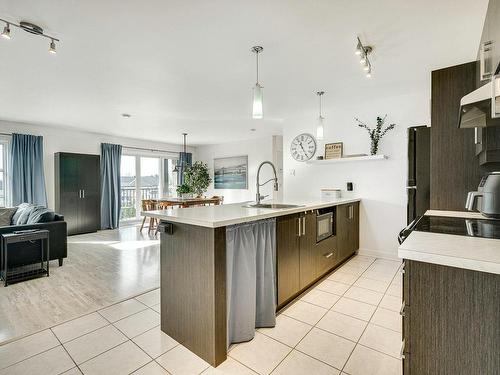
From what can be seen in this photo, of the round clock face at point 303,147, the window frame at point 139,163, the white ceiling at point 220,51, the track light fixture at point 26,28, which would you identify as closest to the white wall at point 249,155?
the window frame at point 139,163

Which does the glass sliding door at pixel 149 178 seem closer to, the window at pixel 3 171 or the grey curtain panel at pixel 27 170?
the grey curtain panel at pixel 27 170

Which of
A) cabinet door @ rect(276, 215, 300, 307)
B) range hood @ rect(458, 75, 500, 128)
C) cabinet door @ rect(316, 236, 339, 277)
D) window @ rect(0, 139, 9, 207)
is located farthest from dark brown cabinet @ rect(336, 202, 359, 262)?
window @ rect(0, 139, 9, 207)

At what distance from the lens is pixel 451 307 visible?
88 centimetres

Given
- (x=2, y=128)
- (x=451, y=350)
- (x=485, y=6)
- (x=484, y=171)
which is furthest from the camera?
(x=2, y=128)

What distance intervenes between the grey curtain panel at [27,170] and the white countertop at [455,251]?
654cm

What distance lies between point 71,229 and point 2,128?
2.36 m

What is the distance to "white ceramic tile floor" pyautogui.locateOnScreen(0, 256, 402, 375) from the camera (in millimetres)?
1576

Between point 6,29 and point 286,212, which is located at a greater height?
point 6,29

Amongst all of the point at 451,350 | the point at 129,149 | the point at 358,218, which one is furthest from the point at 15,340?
the point at 129,149

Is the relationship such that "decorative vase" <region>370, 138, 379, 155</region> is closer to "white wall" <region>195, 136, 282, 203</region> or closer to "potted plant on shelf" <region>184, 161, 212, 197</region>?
"white wall" <region>195, 136, 282, 203</region>

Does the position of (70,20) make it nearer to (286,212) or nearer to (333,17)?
(333,17)

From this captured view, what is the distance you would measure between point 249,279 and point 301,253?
777 mm

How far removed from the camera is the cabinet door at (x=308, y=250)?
243 centimetres

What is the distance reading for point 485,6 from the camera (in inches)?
70.3
